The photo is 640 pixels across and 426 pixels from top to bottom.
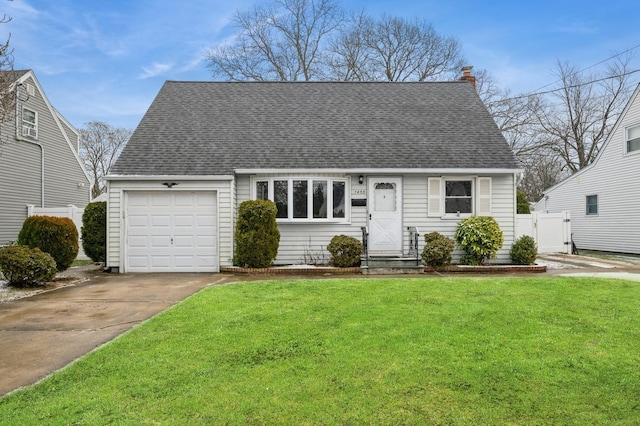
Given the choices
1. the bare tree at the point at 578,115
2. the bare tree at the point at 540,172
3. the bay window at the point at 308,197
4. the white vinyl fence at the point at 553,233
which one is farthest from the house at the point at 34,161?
the bare tree at the point at 578,115

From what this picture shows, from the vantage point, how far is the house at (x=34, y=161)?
50.4 ft

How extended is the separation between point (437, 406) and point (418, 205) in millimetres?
9108

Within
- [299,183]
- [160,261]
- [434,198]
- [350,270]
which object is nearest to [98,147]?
→ [160,261]

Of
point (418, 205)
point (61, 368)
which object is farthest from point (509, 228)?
point (61, 368)

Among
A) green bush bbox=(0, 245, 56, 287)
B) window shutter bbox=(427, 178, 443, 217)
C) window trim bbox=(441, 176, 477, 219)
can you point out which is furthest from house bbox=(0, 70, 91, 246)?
window trim bbox=(441, 176, 477, 219)

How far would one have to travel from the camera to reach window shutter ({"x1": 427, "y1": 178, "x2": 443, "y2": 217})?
11.8 m

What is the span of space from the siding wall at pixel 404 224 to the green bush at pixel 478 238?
1.78ft

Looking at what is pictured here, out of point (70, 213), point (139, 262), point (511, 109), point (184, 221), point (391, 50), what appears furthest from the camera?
point (391, 50)

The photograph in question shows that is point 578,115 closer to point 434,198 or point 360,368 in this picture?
point 434,198

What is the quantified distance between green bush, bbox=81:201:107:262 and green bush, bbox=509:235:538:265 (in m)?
11.6

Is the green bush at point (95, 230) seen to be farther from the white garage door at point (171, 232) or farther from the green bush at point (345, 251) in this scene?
the green bush at point (345, 251)

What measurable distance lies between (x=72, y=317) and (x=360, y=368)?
4.74 metres

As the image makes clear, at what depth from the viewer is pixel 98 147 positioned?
3409 centimetres

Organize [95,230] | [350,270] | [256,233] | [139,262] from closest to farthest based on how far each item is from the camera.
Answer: [256,233], [350,270], [139,262], [95,230]
